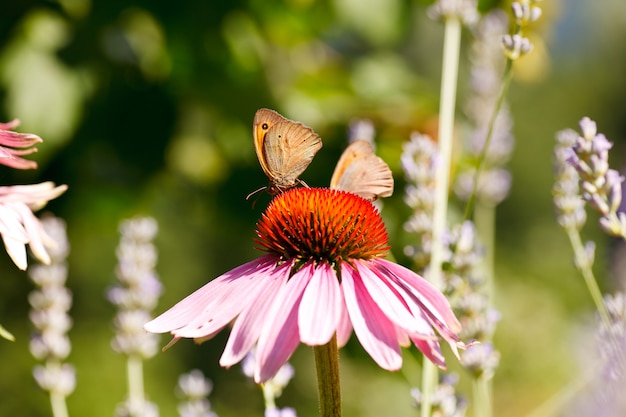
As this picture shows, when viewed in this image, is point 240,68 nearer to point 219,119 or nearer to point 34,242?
point 219,119

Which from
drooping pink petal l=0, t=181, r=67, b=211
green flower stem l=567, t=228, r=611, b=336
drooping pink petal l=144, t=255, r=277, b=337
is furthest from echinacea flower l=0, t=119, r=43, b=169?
green flower stem l=567, t=228, r=611, b=336

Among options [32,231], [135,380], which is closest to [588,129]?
[32,231]

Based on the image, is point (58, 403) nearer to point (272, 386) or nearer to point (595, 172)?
point (272, 386)

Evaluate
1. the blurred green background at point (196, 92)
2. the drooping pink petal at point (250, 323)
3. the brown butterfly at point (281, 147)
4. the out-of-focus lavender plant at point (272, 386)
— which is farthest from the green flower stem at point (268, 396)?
the blurred green background at point (196, 92)

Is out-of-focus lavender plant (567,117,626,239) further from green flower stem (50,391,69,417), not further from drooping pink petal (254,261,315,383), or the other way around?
green flower stem (50,391,69,417)

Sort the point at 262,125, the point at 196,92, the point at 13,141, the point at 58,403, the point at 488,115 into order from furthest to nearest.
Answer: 1. the point at 196,92
2. the point at 488,115
3. the point at 58,403
4. the point at 262,125
5. the point at 13,141

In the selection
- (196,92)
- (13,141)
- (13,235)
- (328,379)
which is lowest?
(328,379)
